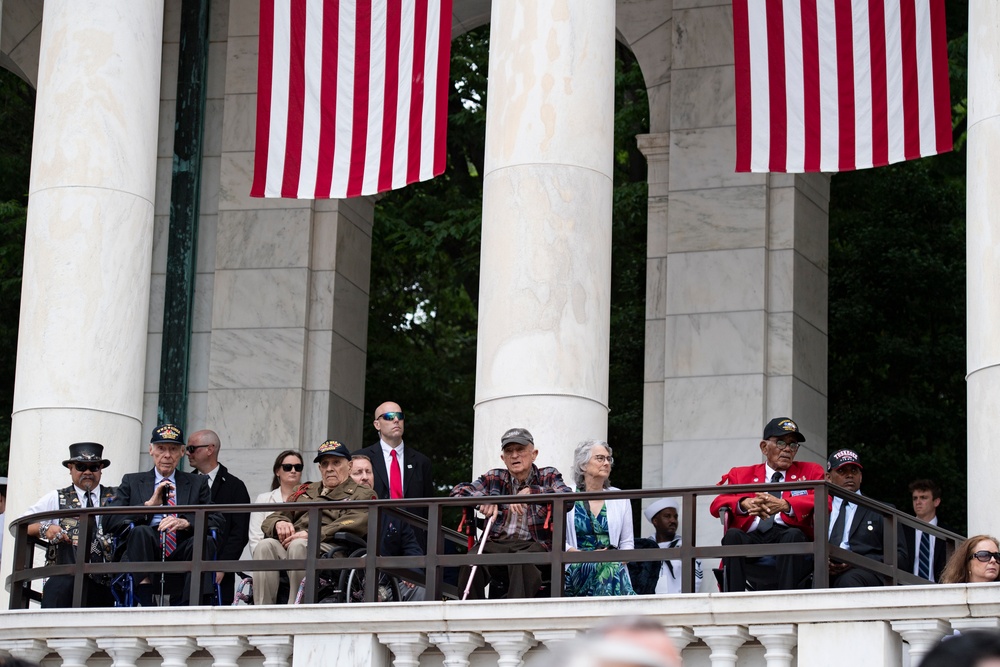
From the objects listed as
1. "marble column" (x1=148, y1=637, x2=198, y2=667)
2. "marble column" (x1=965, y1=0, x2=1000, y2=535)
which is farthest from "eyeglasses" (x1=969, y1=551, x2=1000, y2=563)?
"marble column" (x1=148, y1=637, x2=198, y2=667)

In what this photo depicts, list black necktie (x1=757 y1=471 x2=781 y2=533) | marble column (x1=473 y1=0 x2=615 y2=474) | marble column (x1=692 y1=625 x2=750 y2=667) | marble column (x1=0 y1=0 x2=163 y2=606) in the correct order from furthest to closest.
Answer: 1. marble column (x1=0 y1=0 x2=163 y2=606)
2. marble column (x1=473 y1=0 x2=615 y2=474)
3. black necktie (x1=757 y1=471 x2=781 y2=533)
4. marble column (x1=692 y1=625 x2=750 y2=667)

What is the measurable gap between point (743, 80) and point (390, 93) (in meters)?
4.17

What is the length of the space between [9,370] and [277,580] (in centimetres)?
2241

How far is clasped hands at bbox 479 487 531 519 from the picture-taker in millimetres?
16375

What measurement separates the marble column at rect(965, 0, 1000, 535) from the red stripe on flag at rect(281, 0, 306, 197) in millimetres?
7843

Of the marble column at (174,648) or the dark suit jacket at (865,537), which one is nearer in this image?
the dark suit jacket at (865,537)

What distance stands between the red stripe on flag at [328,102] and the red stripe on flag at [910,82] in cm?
663

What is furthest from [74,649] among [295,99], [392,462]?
[295,99]

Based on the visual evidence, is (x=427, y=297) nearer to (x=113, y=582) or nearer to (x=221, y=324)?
(x=221, y=324)

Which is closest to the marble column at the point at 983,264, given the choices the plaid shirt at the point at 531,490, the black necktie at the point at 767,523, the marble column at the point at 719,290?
the black necktie at the point at 767,523

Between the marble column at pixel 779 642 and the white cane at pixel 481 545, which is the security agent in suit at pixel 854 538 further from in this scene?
the white cane at pixel 481 545

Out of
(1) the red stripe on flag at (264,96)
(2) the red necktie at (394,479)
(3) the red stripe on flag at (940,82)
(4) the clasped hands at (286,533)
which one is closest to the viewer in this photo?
(4) the clasped hands at (286,533)

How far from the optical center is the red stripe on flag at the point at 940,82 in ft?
70.4

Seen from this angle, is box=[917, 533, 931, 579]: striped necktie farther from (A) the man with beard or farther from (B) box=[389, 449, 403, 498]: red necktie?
(A) the man with beard
